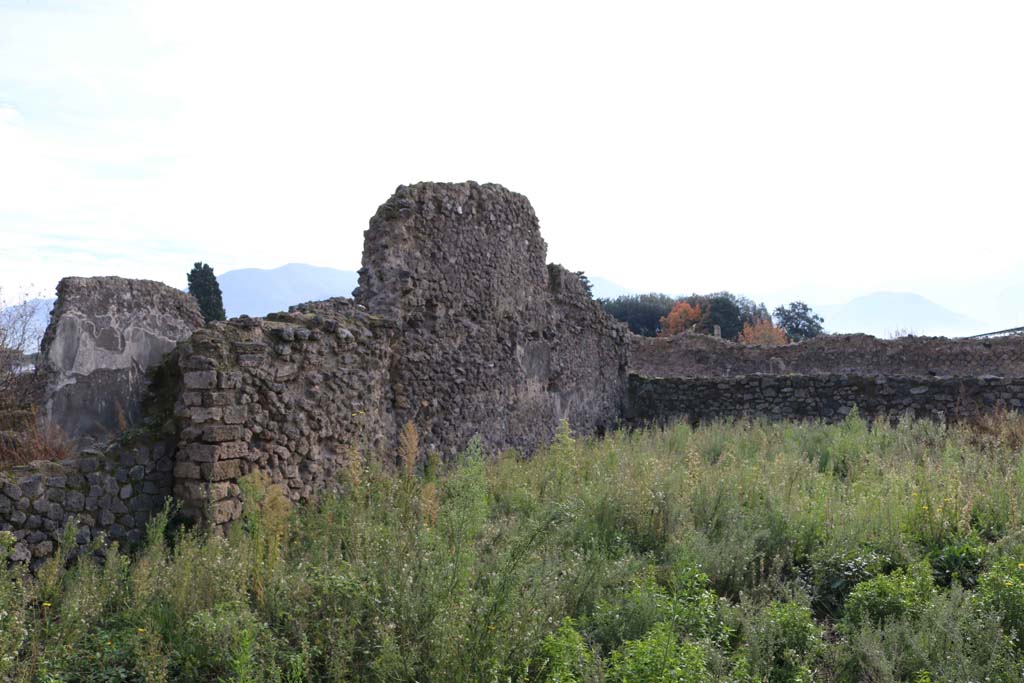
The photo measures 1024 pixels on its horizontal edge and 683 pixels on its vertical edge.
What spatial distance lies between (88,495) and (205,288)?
21.4 metres

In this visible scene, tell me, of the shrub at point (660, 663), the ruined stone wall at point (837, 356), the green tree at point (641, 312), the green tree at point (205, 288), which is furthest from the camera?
the green tree at point (641, 312)

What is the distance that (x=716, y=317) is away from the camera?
57.6m

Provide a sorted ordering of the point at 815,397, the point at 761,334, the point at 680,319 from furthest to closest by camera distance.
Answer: the point at 680,319, the point at 761,334, the point at 815,397

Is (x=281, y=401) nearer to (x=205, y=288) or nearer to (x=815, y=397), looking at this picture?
(x=815, y=397)

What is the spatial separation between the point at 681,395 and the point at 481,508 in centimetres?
1179

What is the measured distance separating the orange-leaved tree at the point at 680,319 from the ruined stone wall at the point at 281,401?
164 ft

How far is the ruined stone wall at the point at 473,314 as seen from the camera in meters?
9.27

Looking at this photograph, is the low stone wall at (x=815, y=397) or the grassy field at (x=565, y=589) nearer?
the grassy field at (x=565, y=589)

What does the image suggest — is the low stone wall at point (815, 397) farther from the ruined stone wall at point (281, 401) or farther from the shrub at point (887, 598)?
the shrub at point (887, 598)

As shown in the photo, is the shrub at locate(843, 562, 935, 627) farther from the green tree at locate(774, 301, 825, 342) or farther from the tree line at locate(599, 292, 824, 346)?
the green tree at locate(774, 301, 825, 342)

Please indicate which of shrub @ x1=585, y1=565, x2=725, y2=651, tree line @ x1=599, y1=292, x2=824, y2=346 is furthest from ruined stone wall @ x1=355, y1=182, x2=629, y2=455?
tree line @ x1=599, y1=292, x2=824, y2=346

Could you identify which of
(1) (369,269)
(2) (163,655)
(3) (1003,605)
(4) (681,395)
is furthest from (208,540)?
(4) (681,395)

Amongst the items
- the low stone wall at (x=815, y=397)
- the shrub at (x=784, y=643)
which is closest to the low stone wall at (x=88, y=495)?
the shrub at (x=784, y=643)

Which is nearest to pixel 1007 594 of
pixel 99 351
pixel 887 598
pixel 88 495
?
pixel 887 598
